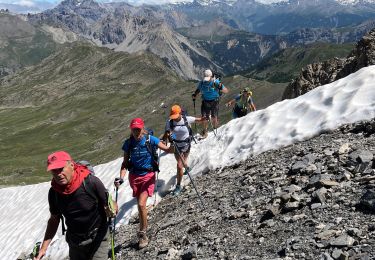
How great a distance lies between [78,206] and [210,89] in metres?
14.2

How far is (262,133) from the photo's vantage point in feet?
55.5

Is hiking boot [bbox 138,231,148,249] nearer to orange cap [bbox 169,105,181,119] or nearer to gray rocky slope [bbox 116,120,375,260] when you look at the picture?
gray rocky slope [bbox 116,120,375,260]

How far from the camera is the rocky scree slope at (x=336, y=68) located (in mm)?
28202

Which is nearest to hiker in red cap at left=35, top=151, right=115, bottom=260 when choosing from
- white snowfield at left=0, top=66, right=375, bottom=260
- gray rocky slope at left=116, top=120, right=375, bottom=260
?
gray rocky slope at left=116, top=120, right=375, bottom=260

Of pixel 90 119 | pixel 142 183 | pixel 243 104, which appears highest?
pixel 142 183

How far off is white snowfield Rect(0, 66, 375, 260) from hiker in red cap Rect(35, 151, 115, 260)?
22.9 feet

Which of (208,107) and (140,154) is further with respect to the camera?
(208,107)

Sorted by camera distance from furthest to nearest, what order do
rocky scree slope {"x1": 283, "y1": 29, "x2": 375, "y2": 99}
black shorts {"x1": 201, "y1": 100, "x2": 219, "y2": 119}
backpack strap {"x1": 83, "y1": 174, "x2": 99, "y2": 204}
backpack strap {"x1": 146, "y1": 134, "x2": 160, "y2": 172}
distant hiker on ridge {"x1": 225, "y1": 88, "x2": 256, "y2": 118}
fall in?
rocky scree slope {"x1": 283, "y1": 29, "x2": 375, "y2": 99}
distant hiker on ridge {"x1": 225, "y1": 88, "x2": 256, "y2": 118}
black shorts {"x1": 201, "y1": 100, "x2": 219, "y2": 119}
backpack strap {"x1": 146, "y1": 134, "x2": 160, "y2": 172}
backpack strap {"x1": 83, "y1": 174, "x2": 99, "y2": 204}

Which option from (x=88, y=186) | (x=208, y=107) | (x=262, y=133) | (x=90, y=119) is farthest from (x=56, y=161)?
(x=90, y=119)

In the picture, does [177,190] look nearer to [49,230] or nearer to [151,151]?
[151,151]

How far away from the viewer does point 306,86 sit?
3475 centimetres

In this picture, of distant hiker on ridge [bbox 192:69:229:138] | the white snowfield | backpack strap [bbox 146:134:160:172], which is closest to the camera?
backpack strap [bbox 146:134:160:172]

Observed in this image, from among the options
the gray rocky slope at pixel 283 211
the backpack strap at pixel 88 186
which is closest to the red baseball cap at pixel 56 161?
the backpack strap at pixel 88 186

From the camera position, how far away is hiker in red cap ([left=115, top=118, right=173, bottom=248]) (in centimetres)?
1196
